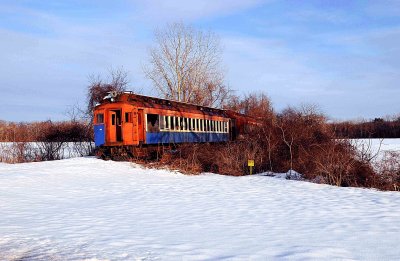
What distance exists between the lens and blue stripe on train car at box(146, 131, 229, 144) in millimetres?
19656

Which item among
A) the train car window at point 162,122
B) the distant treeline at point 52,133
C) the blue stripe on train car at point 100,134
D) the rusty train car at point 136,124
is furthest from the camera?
the distant treeline at point 52,133

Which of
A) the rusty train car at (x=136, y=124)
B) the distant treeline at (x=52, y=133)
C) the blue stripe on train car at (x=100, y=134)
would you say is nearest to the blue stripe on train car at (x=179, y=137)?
the rusty train car at (x=136, y=124)

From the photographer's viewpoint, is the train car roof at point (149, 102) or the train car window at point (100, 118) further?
the train car window at point (100, 118)

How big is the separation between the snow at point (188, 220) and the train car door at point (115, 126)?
5413 millimetres

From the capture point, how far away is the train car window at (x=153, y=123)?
19.5 meters

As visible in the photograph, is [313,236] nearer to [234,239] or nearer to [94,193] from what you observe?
[234,239]

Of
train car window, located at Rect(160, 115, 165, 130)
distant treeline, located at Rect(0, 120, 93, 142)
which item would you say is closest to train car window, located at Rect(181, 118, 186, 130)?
train car window, located at Rect(160, 115, 165, 130)

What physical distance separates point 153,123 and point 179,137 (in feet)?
8.57

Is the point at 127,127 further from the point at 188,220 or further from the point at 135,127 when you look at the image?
the point at 188,220

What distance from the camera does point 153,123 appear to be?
64.8 feet

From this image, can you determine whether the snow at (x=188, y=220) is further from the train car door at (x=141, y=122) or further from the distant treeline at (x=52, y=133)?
the distant treeline at (x=52, y=133)

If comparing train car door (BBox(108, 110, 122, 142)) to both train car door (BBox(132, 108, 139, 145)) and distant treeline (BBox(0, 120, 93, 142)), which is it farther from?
distant treeline (BBox(0, 120, 93, 142))

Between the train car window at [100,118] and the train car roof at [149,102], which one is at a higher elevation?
the train car roof at [149,102]

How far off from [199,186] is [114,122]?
8.20m
